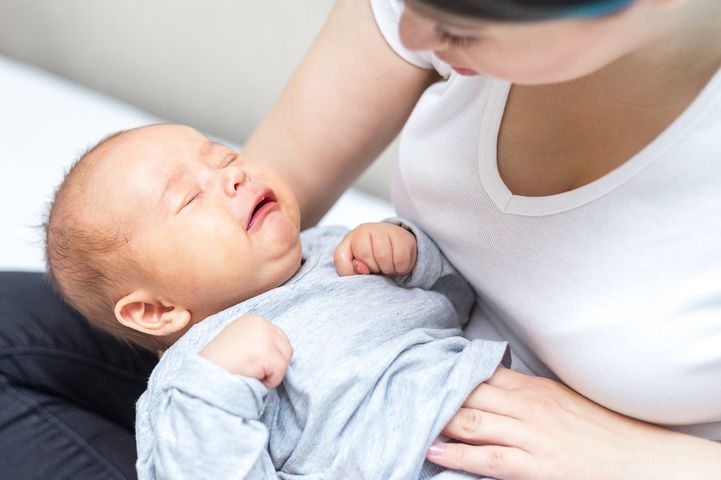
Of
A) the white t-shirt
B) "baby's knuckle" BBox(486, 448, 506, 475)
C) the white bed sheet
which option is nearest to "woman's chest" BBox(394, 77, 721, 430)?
the white t-shirt

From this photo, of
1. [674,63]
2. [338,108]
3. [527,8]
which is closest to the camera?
[527,8]

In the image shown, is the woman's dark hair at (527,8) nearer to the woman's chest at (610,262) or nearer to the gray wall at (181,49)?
the woman's chest at (610,262)

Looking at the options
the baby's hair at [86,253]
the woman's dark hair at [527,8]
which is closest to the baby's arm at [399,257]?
the baby's hair at [86,253]

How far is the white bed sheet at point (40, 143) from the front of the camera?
4.60 ft

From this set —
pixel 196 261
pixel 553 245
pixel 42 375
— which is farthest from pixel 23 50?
pixel 553 245

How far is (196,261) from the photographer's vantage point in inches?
35.2

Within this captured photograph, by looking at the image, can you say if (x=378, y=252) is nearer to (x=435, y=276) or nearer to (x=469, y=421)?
(x=435, y=276)

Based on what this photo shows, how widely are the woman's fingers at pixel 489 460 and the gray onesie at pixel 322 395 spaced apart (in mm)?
18

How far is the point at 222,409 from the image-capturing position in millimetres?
772

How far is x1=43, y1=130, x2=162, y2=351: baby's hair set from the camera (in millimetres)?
898

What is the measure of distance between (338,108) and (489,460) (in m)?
0.45

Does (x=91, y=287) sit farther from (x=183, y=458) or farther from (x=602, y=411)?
(x=602, y=411)

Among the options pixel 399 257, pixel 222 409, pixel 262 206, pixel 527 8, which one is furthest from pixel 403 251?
pixel 527 8

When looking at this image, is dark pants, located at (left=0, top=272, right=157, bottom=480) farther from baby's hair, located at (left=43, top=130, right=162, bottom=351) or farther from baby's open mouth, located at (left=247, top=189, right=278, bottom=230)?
baby's open mouth, located at (left=247, top=189, right=278, bottom=230)
